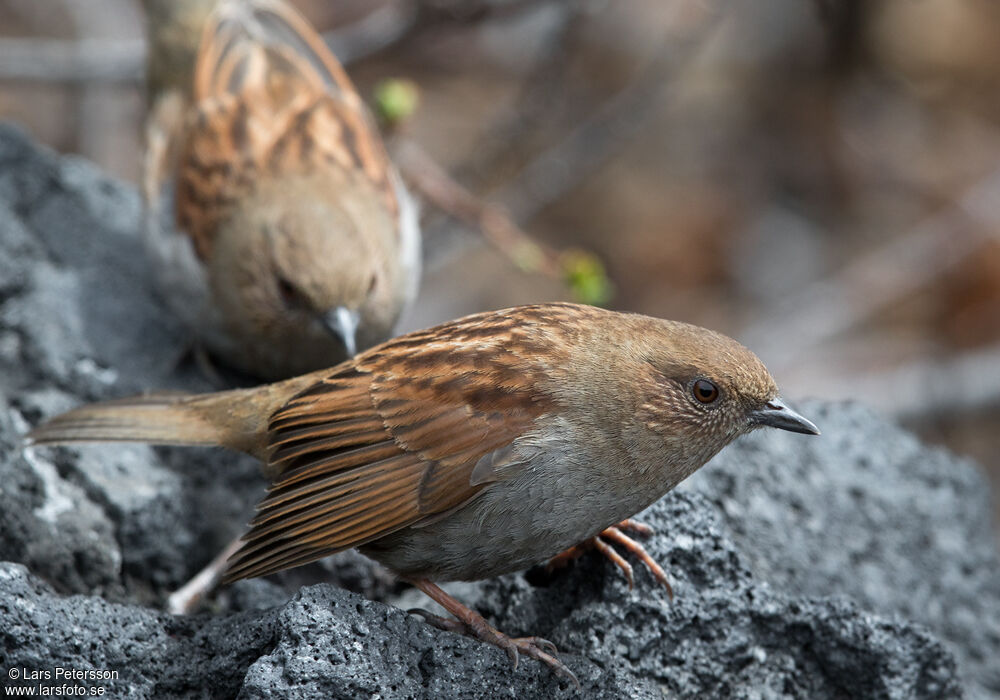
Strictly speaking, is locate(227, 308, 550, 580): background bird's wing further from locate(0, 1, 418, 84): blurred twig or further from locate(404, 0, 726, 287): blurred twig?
locate(0, 1, 418, 84): blurred twig

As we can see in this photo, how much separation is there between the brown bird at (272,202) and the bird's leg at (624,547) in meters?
1.51

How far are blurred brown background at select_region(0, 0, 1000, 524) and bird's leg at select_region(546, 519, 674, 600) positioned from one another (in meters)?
4.65

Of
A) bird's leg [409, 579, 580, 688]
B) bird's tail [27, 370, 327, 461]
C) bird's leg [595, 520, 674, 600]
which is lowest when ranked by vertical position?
bird's leg [409, 579, 580, 688]

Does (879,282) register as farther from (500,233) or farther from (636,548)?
(636,548)

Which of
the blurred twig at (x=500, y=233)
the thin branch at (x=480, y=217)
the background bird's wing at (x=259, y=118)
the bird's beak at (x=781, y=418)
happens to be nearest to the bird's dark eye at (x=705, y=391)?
the bird's beak at (x=781, y=418)

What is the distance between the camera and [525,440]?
363 centimetres

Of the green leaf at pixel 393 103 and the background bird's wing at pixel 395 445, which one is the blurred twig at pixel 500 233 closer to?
the green leaf at pixel 393 103

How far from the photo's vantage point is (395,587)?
4480 mm

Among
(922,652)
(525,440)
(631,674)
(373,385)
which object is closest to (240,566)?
(373,385)

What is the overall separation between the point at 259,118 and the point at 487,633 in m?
3.29

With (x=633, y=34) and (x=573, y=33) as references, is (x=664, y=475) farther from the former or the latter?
(x=633, y=34)

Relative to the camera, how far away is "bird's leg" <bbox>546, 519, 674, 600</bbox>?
3.71m

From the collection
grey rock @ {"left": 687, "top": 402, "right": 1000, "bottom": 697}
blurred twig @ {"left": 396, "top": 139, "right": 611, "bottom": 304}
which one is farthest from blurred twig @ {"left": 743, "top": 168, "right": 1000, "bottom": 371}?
grey rock @ {"left": 687, "top": 402, "right": 1000, "bottom": 697}

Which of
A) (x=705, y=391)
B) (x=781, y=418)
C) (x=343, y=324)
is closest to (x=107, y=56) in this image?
(x=343, y=324)
